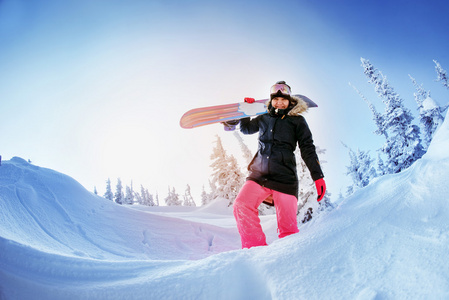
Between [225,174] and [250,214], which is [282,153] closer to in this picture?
[250,214]

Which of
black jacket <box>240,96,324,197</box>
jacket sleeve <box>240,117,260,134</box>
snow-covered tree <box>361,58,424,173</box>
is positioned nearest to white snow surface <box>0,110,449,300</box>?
black jacket <box>240,96,324,197</box>

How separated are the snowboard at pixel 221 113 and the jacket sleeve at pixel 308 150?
5.21 ft

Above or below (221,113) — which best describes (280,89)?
below

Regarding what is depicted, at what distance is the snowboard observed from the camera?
5695 mm

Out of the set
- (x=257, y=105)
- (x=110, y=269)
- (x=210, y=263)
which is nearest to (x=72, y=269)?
(x=110, y=269)

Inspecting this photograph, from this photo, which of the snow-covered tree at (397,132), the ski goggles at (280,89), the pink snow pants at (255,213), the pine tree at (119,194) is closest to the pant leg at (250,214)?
the pink snow pants at (255,213)

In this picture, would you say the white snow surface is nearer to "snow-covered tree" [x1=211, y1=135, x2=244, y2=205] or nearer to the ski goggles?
the ski goggles

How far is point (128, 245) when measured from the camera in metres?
4.47

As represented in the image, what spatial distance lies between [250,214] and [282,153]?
1171 millimetres

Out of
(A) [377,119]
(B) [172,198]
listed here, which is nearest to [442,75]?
(A) [377,119]

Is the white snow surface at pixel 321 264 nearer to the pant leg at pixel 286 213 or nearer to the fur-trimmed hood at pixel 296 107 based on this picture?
the pant leg at pixel 286 213

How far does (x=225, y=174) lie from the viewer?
82.6 ft

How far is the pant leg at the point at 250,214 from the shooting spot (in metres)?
3.41

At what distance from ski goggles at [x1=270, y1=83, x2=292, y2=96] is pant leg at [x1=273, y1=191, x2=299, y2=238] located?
1.88 meters
